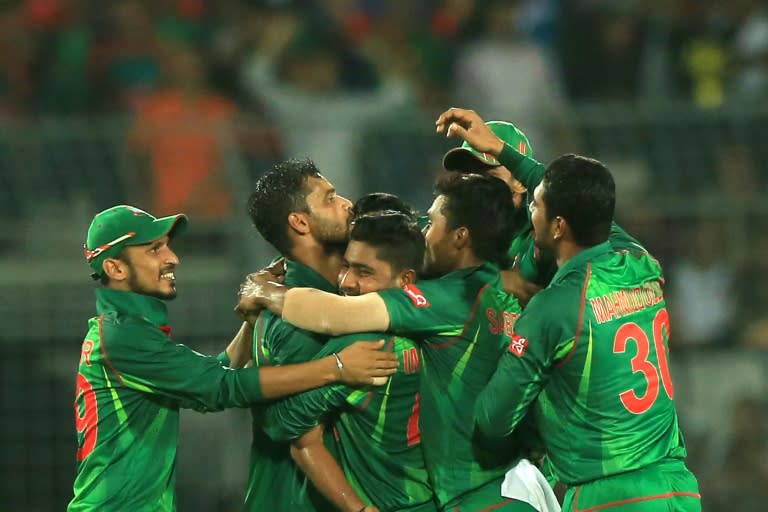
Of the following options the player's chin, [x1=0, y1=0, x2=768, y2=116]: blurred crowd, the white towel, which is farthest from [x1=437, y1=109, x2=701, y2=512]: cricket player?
[x1=0, y1=0, x2=768, y2=116]: blurred crowd

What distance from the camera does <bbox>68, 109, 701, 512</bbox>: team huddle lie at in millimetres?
5062

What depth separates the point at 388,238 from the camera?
5168mm

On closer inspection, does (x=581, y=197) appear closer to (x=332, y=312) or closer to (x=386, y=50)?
(x=332, y=312)

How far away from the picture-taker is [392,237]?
5172mm

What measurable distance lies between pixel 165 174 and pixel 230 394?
4.23 m

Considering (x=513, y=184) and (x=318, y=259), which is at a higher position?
(x=513, y=184)

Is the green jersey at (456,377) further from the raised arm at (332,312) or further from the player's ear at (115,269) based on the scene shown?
the player's ear at (115,269)

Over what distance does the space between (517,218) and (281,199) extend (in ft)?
3.16

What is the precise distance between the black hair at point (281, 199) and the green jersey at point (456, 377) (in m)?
0.67

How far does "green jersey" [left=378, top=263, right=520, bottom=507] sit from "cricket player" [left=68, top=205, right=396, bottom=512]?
210 millimetres

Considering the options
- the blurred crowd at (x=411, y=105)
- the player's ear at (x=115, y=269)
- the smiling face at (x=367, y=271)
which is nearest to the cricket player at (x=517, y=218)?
the smiling face at (x=367, y=271)

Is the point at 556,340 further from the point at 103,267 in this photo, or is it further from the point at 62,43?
the point at 62,43

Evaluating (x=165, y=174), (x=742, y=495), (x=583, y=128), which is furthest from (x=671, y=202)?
(x=165, y=174)

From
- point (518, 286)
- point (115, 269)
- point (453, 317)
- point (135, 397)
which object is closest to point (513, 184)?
point (518, 286)
